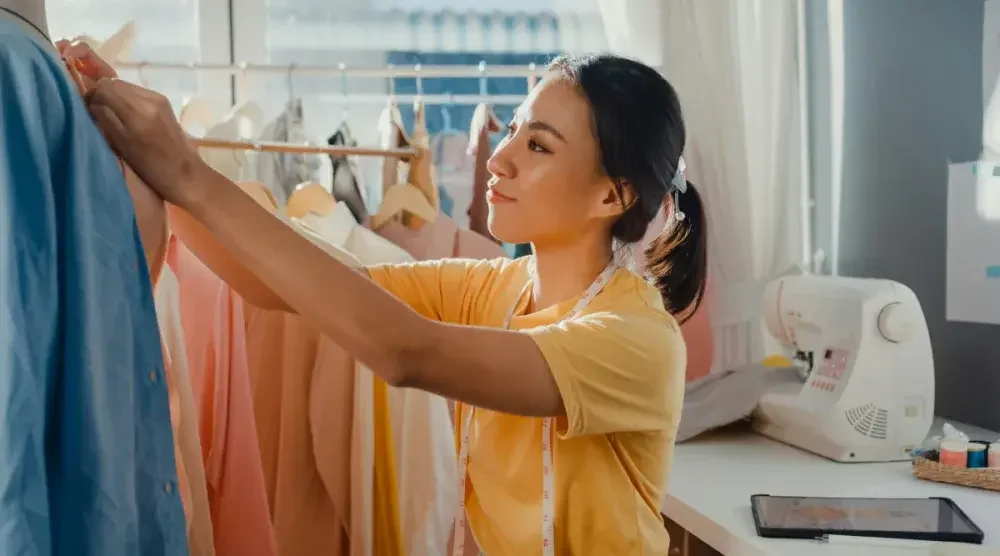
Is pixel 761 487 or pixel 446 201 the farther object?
pixel 446 201

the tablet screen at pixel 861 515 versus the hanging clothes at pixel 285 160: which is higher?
the hanging clothes at pixel 285 160

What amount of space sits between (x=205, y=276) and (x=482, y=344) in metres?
0.53

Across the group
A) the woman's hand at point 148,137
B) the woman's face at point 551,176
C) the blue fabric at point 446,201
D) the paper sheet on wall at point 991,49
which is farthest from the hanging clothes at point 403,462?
the paper sheet on wall at point 991,49

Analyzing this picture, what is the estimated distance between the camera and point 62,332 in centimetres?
64

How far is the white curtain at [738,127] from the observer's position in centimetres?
206

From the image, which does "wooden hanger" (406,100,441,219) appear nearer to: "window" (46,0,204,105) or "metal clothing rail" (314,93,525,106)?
"metal clothing rail" (314,93,525,106)

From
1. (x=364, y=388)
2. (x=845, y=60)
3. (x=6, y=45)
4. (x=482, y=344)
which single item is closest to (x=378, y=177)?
(x=364, y=388)

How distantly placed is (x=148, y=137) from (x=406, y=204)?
87 centimetres

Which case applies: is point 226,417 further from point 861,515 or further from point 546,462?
point 861,515

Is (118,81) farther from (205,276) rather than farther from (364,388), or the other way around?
(364,388)

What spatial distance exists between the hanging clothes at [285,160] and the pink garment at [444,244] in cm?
25

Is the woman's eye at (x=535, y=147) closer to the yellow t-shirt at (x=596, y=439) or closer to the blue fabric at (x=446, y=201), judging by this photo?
the yellow t-shirt at (x=596, y=439)

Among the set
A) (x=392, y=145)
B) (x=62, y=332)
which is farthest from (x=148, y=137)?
(x=392, y=145)

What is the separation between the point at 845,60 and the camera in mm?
2102
